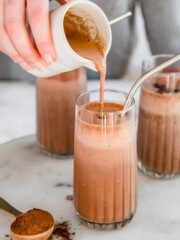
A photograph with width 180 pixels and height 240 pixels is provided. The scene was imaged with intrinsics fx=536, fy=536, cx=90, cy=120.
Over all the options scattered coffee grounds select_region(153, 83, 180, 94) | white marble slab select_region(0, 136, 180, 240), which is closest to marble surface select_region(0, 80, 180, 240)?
white marble slab select_region(0, 136, 180, 240)

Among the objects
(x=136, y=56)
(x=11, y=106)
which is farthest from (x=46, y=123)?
(x=136, y=56)

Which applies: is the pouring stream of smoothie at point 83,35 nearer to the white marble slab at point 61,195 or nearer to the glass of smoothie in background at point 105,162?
the glass of smoothie in background at point 105,162

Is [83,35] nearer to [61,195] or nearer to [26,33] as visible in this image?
[26,33]

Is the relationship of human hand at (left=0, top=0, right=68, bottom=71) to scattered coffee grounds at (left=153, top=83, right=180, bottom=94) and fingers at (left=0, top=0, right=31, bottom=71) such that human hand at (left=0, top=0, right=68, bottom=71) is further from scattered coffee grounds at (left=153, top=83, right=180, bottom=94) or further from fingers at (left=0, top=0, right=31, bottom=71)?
scattered coffee grounds at (left=153, top=83, right=180, bottom=94)

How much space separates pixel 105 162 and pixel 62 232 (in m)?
0.14

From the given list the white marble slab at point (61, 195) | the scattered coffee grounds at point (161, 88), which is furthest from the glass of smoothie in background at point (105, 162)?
the scattered coffee grounds at point (161, 88)

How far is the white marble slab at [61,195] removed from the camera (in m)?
0.86

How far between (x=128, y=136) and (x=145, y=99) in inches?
6.8

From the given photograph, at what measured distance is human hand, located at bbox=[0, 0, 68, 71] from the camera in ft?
2.74

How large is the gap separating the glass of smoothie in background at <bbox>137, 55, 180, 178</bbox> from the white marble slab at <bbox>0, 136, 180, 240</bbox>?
0.09 ft

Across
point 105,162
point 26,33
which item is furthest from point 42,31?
point 105,162

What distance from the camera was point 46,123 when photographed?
3.50 feet

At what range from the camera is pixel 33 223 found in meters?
0.82

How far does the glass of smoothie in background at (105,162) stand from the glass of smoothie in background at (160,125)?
0.12m
